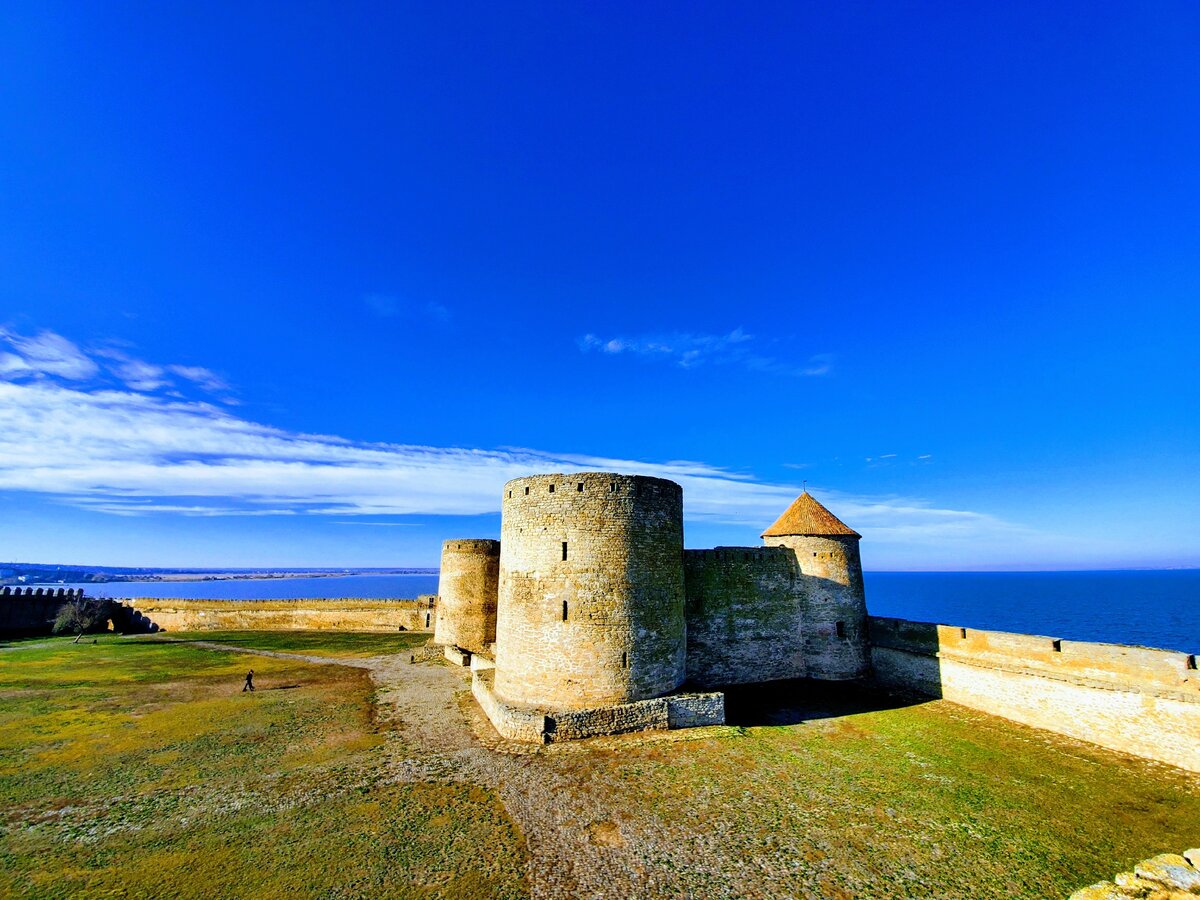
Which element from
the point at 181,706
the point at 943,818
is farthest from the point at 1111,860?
the point at 181,706

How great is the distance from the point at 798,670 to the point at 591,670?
33.9 feet

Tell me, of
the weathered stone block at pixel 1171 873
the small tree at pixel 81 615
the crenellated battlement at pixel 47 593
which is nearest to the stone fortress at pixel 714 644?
the weathered stone block at pixel 1171 873

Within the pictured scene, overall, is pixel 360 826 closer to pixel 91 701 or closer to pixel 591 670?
pixel 591 670

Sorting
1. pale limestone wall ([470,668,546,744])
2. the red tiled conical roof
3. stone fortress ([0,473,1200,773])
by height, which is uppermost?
the red tiled conical roof

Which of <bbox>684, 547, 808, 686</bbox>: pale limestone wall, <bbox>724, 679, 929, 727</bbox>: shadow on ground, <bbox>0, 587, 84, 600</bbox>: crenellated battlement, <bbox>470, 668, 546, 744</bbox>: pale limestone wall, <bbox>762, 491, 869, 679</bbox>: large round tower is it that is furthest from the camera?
<bbox>0, 587, 84, 600</bbox>: crenellated battlement

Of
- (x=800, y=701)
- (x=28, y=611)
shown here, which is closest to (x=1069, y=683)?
(x=800, y=701)

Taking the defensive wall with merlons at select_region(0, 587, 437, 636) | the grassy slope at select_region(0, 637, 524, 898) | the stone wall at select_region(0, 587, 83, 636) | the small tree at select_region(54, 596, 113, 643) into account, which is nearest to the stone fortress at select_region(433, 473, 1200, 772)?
the grassy slope at select_region(0, 637, 524, 898)

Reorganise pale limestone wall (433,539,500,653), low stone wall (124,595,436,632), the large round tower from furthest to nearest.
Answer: low stone wall (124,595,436,632), pale limestone wall (433,539,500,653), the large round tower

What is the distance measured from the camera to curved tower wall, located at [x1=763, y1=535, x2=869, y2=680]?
68.4 feet

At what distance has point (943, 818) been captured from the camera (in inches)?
409

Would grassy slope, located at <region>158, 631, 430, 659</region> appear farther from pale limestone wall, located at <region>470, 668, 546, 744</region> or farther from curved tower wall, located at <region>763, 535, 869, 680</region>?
curved tower wall, located at <region>763, 535, 869, 680</region>

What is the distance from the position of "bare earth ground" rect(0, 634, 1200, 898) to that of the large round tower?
4.14 m

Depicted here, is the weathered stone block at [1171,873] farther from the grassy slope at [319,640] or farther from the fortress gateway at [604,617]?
the grassy slope at [319,640]

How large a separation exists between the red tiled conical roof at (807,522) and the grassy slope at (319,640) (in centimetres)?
2233
